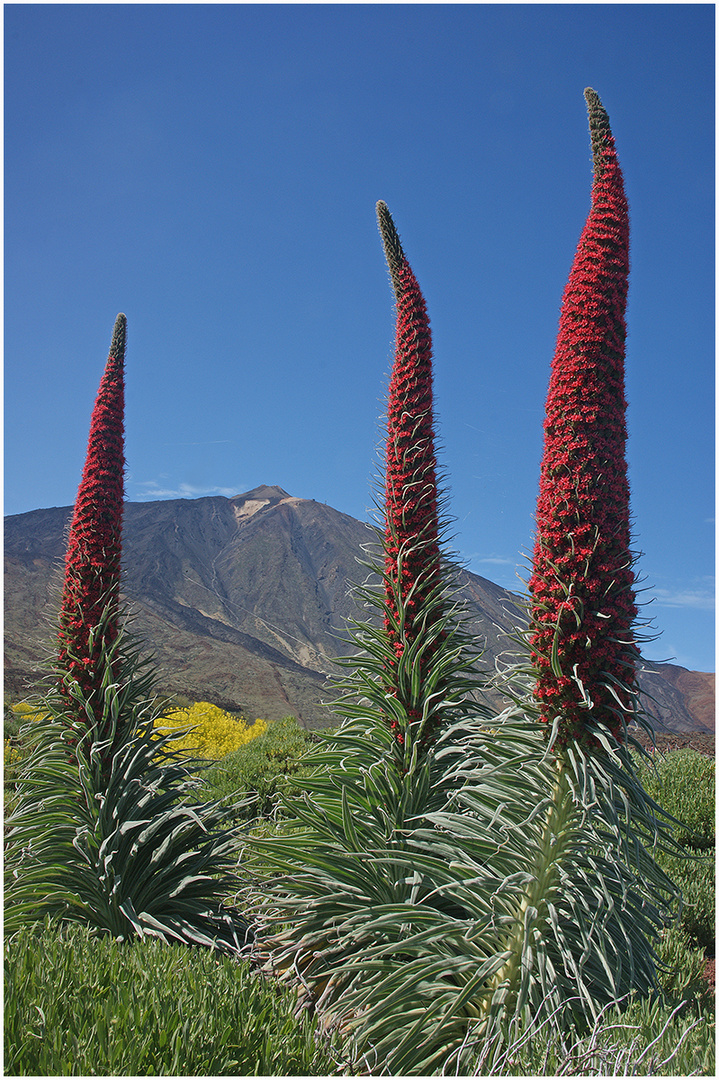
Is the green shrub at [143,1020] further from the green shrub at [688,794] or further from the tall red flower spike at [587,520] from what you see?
the green shrub at [688,794]

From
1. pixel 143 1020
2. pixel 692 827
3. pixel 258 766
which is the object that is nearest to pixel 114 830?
pixel 143 1020

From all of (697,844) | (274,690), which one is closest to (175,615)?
(274,690)

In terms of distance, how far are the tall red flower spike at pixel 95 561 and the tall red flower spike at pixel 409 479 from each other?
1.92 metres

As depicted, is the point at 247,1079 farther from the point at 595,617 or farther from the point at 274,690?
the point at 274,690

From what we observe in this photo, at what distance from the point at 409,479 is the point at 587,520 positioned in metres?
1.45

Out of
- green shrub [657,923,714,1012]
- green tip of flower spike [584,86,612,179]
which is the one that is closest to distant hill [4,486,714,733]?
green shrub [657,923,714,1012]

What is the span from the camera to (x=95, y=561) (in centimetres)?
462

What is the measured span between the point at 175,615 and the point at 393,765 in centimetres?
11912

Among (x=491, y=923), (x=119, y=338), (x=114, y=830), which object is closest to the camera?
(x=491, y=923)

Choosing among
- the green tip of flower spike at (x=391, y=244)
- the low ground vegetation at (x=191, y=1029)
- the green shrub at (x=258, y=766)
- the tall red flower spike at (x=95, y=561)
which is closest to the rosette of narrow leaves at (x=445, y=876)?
the low ground vegetation at (x=191, y=1029)

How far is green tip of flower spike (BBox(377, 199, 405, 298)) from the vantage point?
15.1ft

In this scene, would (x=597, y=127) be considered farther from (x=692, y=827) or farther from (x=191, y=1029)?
(x=692, y=827)

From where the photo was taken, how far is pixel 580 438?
10.5 ft

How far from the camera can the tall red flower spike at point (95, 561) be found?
14.9 ft
